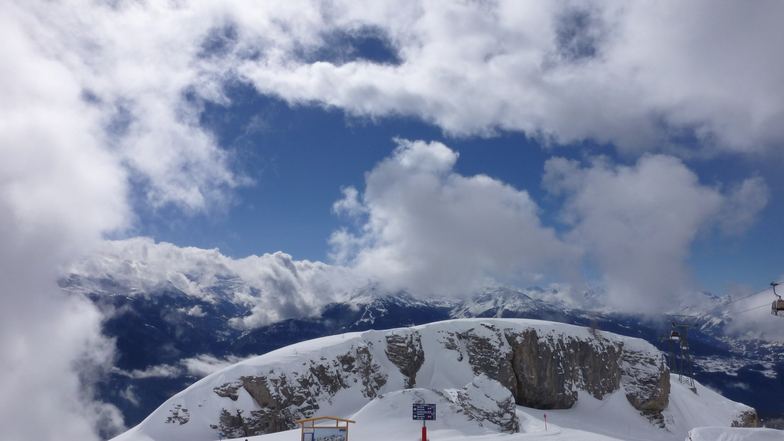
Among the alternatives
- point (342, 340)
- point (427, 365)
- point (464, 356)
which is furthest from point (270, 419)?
point (464, 356)

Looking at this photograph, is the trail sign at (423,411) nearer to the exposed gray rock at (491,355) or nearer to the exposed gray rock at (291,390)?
the exposed gray rock at (291,390)

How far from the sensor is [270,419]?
157 feet

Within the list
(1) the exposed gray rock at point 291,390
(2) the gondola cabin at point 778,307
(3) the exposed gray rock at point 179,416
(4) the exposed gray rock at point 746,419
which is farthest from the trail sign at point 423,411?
(4) the exposed gray rock at point 746,419

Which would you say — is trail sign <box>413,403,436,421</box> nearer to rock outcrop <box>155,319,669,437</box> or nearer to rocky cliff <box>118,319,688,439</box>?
rocky cliff <box>118,319,688,439</box>

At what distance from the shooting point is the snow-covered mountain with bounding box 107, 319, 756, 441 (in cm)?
4269

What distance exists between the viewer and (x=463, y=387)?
5634 cm

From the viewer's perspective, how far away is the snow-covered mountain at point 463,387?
4269cm

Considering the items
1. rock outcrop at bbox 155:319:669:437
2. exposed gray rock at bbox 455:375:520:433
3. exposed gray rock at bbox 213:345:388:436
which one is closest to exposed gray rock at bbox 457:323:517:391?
rock outcrop at bbox 155:319:669:437

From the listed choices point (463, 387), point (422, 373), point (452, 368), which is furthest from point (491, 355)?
point (422, 373)

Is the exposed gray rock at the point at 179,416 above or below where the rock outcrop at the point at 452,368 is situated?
below

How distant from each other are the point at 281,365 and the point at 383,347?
17164 millimetres

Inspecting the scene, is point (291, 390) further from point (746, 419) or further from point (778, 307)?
point (746, 419)

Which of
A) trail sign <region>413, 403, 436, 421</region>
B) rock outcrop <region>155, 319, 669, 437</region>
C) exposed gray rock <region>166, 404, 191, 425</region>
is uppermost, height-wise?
rock outcrop <region>155, 319, 669, 437</region>

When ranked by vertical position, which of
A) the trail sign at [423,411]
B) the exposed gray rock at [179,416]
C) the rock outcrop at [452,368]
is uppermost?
the rock outcrop at [452,368]
